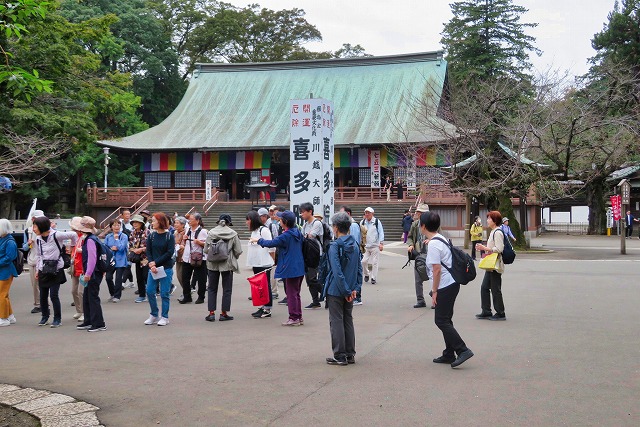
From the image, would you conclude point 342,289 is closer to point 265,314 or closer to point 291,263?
point 291,263

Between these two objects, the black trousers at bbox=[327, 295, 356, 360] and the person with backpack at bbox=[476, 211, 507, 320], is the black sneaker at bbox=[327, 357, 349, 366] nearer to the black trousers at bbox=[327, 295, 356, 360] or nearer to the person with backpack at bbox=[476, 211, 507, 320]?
the black trousers at bbox=[327, 295, 356, 360]

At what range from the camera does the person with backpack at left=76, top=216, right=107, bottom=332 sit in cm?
854

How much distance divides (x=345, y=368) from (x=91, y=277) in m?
4.03

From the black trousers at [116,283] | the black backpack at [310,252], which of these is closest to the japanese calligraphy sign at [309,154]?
the black trousers at [116,283]

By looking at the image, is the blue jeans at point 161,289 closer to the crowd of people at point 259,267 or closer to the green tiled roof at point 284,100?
the crowd of people at point 259,267

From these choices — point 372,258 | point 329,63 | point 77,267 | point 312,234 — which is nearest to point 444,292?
point 312,234

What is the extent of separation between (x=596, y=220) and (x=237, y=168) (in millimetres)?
22014

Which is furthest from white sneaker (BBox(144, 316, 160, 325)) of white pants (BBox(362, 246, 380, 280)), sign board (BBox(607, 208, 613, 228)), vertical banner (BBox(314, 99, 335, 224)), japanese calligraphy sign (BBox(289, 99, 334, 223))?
sign board (BBox(607, 208, 613, 228))

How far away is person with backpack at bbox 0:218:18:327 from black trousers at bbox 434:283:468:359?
618cm

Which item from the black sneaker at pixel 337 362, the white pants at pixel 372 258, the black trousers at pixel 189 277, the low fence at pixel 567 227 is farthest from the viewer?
the low fence at pixel 567 227

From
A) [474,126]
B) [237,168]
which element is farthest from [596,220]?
[237,168]

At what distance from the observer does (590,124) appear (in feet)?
73.4

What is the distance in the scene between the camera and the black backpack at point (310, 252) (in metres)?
9.27

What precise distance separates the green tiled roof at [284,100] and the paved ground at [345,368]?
2658 centimetres
